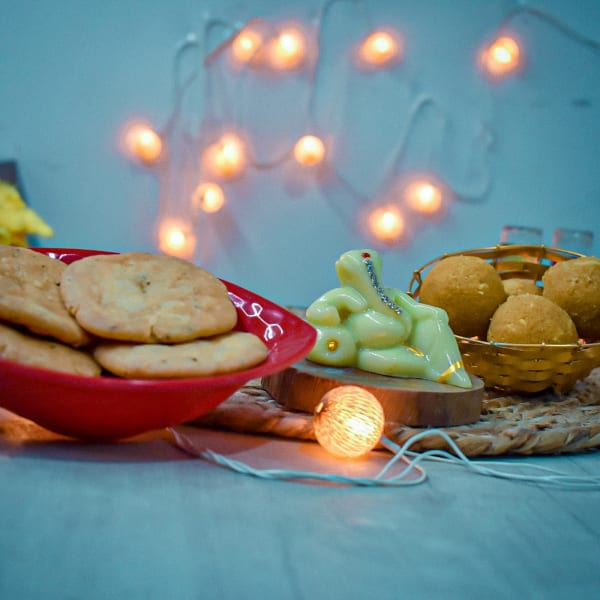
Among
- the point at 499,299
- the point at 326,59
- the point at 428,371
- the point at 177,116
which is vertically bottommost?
the point at 428,371

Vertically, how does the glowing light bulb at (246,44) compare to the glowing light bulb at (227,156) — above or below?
above

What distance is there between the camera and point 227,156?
68.4 inches

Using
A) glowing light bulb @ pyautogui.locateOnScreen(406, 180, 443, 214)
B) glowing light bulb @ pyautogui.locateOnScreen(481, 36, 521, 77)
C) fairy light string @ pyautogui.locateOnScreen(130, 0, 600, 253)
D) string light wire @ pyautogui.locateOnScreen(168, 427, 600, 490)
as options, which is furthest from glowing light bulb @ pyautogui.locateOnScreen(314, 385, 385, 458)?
glowing light bulb @ pyautogui.locateOnScreen(481, 36, 521, 77)

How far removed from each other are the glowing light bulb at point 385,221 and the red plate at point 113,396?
1.18 meters

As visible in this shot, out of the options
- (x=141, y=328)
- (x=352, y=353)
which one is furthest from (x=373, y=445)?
(x=141, y=328)

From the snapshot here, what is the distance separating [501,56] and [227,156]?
2.59 ft

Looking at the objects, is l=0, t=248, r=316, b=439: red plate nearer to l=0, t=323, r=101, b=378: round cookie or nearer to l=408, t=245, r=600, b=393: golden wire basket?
l=0, t=323, r=101, b=378: round cookie

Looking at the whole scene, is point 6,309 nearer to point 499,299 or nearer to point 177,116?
point 499,299

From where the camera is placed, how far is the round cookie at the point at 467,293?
105cm

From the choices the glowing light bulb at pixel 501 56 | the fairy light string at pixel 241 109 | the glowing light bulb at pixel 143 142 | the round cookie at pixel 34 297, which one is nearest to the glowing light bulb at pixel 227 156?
the fairy light string at pixel 241 109

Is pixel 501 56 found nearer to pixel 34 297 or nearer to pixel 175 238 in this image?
pixel 175 238

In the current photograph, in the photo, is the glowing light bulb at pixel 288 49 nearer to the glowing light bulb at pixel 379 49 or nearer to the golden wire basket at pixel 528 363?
the glowing light bulb at pixel 379 49

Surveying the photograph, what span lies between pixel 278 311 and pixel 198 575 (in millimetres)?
363

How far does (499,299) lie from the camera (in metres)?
1.07
